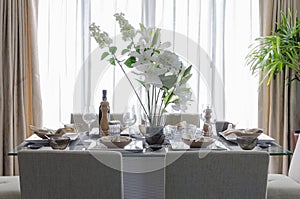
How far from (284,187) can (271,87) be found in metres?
1.87

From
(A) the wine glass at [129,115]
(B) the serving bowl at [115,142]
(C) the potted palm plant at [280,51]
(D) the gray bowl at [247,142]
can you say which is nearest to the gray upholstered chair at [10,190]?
(B) the serving bowl at [115,142]

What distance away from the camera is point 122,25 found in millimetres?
2490

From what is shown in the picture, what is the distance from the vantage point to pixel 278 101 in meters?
A: 4.27

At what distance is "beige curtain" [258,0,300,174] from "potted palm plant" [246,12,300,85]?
0.11m

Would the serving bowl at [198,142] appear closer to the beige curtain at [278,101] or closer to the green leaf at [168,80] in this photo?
the green leaf at [168,80]

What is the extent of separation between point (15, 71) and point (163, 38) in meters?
1.44

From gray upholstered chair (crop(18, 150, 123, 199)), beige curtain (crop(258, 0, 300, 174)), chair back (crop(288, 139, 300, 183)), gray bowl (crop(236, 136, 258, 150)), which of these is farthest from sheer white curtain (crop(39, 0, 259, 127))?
gray upholstered chair (crop(18, 150, 123, 199))

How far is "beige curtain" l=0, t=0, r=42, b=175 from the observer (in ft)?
13.6

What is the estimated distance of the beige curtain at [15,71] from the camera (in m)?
4.15

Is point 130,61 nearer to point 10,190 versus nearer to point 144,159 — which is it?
point 144,159

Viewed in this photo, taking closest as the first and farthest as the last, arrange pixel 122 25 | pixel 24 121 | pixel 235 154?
pixel 235 154
pixel 122 25
pixel 24 121

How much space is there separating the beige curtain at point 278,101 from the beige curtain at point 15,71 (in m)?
2.20

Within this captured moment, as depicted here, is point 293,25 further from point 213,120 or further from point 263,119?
point 213,120

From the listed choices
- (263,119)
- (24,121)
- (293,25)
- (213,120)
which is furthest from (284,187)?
(24,121)
